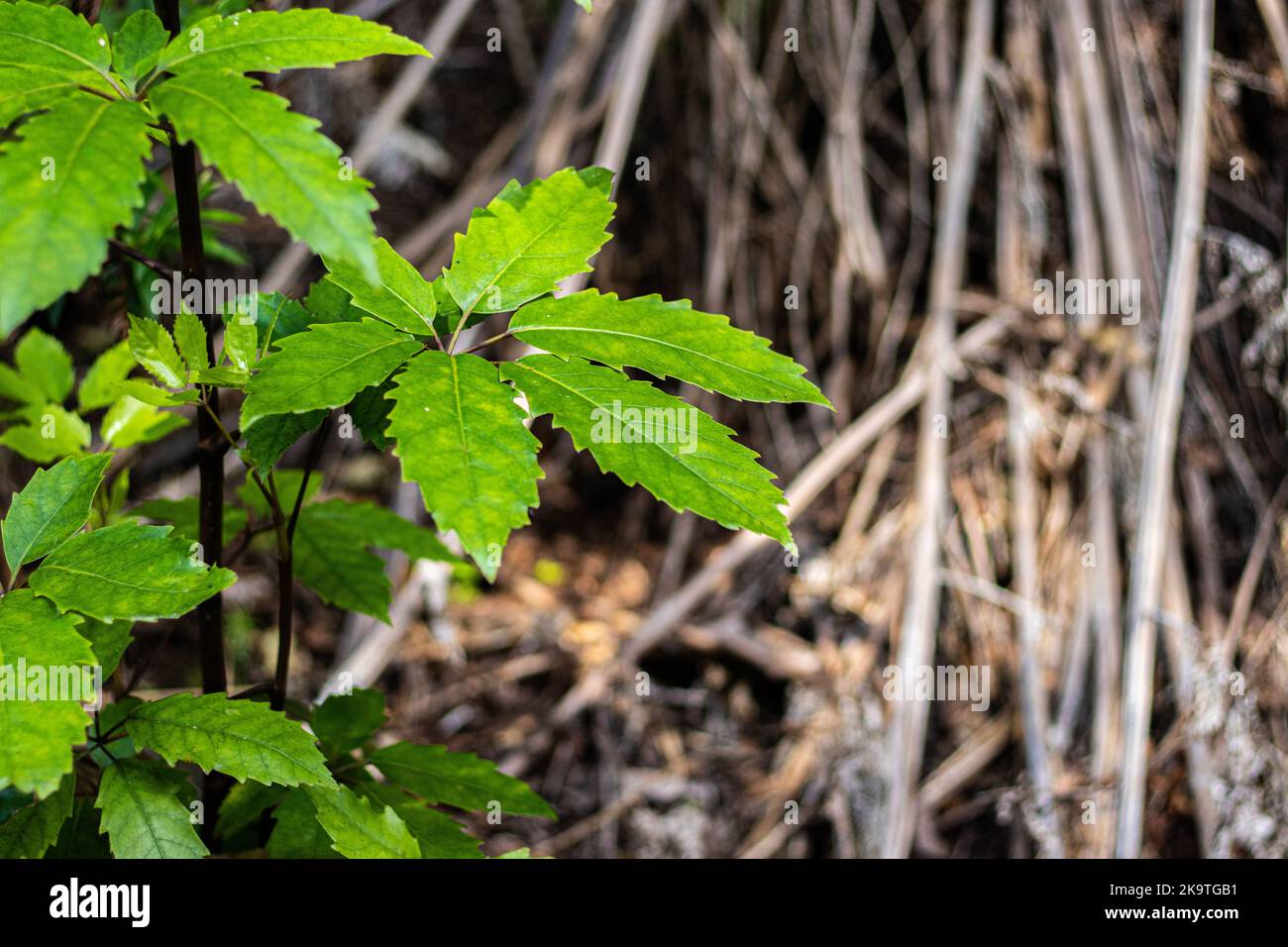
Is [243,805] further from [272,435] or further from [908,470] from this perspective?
[908,470]

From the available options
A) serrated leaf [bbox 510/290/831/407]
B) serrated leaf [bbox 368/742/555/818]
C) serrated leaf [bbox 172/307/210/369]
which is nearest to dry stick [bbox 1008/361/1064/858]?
serrated leaf [bbox 368/742/555/818]

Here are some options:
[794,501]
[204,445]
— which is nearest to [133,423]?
[204,445]

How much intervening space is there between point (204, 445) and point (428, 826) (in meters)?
0.32

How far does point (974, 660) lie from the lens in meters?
2.06

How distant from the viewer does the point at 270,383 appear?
62cm

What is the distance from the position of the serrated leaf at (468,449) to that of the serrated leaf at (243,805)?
0.34 metres

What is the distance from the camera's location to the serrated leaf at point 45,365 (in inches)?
38.0

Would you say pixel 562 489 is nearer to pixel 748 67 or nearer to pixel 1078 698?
pixel 748 67

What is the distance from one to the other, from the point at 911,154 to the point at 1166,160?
1.81 feet

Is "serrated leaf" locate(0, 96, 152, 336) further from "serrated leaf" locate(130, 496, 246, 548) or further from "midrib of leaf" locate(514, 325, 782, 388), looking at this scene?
"serrated leaf" locate(130, 496, 246, 548)

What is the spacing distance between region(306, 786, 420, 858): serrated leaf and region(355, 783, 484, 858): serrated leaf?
46 millimetres

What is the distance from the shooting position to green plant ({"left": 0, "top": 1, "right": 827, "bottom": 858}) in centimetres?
55

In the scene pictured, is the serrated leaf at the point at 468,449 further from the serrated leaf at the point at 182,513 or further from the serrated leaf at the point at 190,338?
the serrated leaf at the point at 182,513
